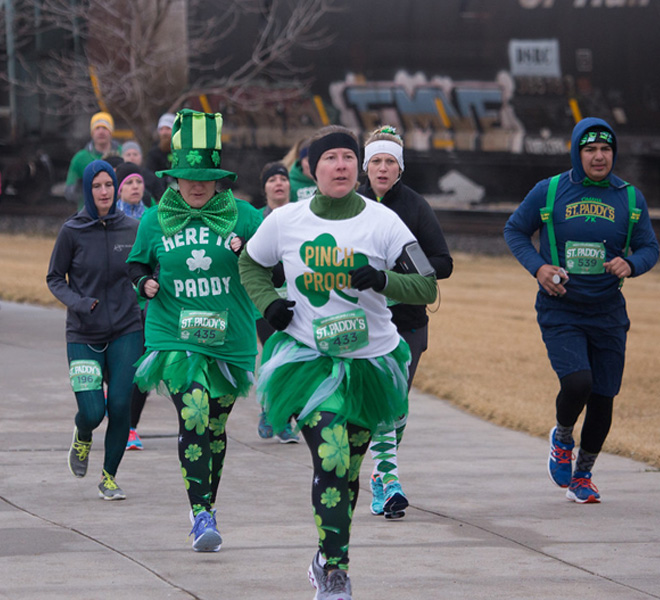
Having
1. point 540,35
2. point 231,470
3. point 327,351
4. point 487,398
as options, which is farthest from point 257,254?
point 540,35

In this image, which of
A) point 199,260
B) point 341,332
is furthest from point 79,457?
point 341,332

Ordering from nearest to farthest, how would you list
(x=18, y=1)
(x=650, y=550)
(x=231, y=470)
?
(x=650, y=550), (x=231, y=470), (x=18, y=1)

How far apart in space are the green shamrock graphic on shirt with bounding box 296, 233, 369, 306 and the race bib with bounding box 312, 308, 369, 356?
7 centimetres

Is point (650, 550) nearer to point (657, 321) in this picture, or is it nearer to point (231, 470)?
point (231, 470)

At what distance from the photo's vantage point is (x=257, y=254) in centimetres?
503

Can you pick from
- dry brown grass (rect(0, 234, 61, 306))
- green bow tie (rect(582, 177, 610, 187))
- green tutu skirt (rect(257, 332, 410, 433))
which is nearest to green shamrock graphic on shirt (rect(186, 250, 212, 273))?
green tutu skirt (rect(257, 332, 410, 433))

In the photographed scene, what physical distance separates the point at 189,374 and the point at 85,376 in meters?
1.24

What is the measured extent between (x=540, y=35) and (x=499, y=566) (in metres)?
20.6

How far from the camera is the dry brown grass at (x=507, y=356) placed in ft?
31.4

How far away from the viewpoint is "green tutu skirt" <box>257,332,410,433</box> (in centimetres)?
477

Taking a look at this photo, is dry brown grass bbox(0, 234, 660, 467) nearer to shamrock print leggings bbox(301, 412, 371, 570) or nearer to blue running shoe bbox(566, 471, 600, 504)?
blue running shoe bbox(566, 471, 600, 504)

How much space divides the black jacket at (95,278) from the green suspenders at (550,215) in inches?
89.2

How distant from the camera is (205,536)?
17.9 ft

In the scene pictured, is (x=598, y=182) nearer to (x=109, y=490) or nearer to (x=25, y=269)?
(x=109, y=490)
